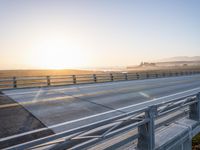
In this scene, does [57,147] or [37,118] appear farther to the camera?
[37,118]

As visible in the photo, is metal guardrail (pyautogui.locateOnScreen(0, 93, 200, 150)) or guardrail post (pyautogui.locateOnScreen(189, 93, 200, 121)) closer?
metal guardrail (pyautogui.locateOnScreen(0, 93, 200, 150))

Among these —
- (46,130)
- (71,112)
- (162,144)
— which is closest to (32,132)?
(46,130)

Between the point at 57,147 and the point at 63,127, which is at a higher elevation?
the point at 57,147

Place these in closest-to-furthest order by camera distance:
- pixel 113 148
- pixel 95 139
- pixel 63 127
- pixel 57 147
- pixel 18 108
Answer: pixel 57 147
pixel 95 139
pixel 113 148
pixel 63 127
pixel 18 108

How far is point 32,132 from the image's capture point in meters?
6.26

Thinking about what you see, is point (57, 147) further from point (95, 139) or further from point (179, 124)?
point (179, 124)

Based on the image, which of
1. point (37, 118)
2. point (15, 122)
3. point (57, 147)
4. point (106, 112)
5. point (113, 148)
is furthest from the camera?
point (106, 112)

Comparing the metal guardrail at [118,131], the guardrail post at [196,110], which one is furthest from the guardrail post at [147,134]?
the guardrail post at [196,110]

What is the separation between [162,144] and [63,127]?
334 centimetres

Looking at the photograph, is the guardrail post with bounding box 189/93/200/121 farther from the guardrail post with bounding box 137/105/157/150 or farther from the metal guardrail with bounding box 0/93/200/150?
the guardrail post with bounding box 137/105/157/150

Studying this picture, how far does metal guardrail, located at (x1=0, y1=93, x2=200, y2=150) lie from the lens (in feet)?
11.0

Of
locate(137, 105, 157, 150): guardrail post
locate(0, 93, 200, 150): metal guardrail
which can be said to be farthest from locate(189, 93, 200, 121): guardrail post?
locate(137, 105, 157, 150): guardrail post

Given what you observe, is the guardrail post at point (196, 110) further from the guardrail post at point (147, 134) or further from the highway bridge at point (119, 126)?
the guardrail post at point (147, 134)

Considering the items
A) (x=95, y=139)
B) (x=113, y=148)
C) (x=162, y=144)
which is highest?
(x=95, y=139)
